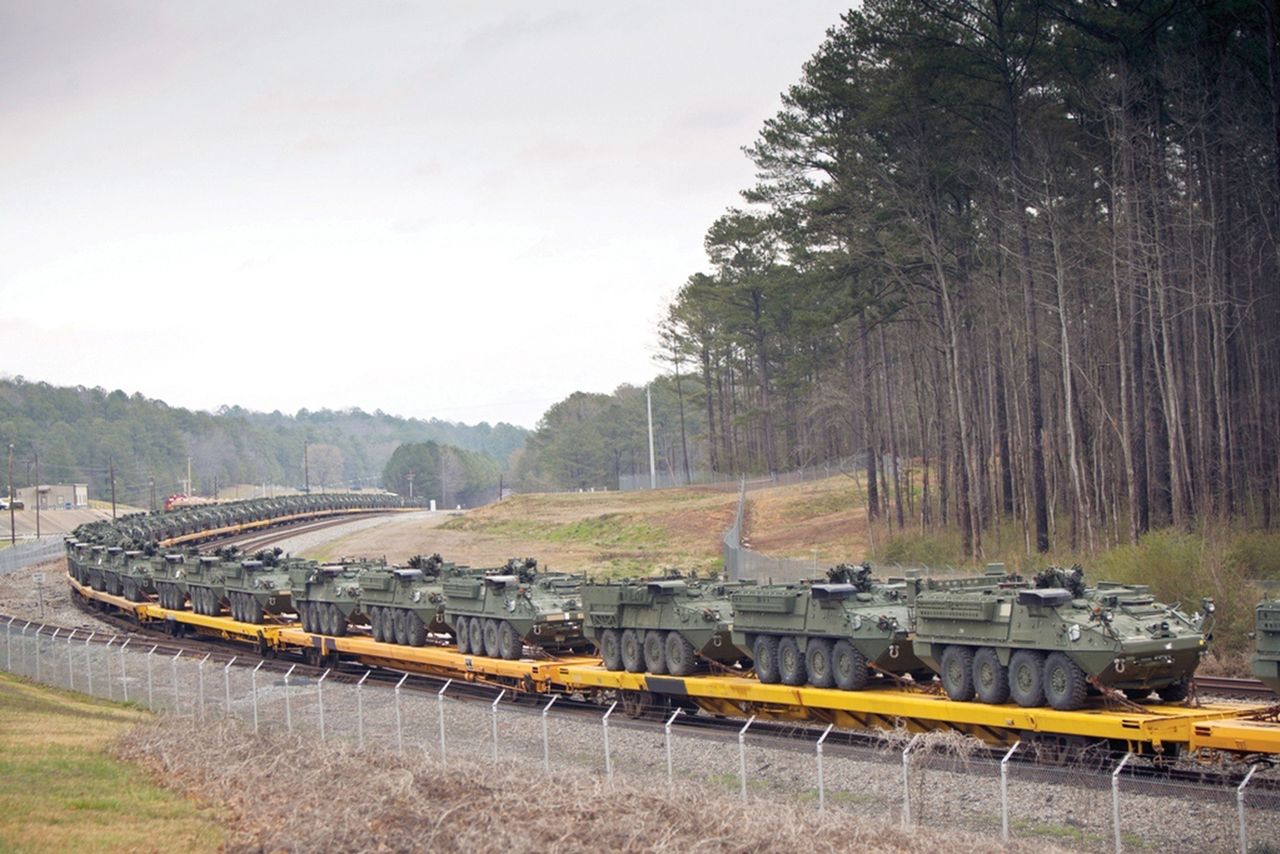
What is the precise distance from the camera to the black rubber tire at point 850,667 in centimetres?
2039

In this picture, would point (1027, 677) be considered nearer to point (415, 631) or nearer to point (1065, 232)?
point (415, 631)

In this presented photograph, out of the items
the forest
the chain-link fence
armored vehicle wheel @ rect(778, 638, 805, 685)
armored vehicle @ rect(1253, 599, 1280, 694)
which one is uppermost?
the forest

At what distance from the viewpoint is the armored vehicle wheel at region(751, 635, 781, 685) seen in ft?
72.0

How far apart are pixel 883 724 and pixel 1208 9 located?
79.2 ft

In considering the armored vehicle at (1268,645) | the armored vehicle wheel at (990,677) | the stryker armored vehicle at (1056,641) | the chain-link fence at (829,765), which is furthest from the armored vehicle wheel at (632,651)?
the armored vehicle at (1268,645)

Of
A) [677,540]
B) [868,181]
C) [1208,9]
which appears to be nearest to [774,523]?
[677,540]

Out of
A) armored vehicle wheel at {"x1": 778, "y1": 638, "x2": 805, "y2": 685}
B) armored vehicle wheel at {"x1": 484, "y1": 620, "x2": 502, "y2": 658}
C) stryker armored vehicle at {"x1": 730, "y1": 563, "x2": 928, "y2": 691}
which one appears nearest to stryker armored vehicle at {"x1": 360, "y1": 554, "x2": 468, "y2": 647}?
armored vehicle wheel at {"x1": 484, "y1": 620, "x2": 502, "y2": 658}

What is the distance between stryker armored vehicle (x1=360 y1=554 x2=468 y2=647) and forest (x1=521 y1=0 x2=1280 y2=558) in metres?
17.4

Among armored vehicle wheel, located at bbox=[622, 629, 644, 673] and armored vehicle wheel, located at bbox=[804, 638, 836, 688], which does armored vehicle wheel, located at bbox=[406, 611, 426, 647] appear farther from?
armored vehicle wheel, located at bbox=[804, 638, 836, 688]

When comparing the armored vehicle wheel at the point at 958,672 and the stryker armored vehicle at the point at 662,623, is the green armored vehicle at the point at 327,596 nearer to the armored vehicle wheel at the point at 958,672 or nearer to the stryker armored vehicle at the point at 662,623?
the stryker armored vehicle at the point at 662,623

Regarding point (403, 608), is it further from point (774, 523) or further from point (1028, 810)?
point (774, 523)

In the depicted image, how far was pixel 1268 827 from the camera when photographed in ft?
43.1

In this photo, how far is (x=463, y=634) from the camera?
95.4 feet

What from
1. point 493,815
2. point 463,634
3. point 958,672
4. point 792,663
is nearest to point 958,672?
point 958,672
